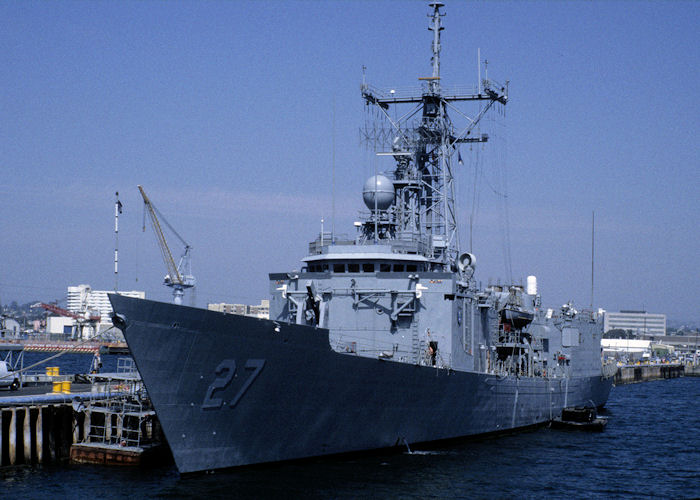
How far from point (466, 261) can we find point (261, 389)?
11080 millimetres

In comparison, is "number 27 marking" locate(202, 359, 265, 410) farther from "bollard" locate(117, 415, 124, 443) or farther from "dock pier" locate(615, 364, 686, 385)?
"dock pier" locate(615, 364, 686, 385)

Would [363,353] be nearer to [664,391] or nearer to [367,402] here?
[367,402]

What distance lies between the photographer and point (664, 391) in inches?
2488

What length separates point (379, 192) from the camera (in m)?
27.0

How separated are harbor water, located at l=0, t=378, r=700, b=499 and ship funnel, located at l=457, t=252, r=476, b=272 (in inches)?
230

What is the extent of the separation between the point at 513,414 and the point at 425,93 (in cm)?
1215

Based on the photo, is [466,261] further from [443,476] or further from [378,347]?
[443,476]

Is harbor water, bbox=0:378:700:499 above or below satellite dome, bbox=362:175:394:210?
below

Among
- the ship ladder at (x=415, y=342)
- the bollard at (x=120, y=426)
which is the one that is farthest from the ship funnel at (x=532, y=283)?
the bollard at (x=120, y=426)

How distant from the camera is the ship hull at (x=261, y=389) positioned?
17.0 meters

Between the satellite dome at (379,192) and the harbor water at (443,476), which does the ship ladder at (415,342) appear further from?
the satellite dome at (379,192)

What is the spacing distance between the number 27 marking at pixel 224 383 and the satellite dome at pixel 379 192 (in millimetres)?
10484

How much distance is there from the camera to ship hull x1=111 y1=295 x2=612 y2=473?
55.9 ft

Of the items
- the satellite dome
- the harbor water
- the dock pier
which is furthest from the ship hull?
the dock pier
